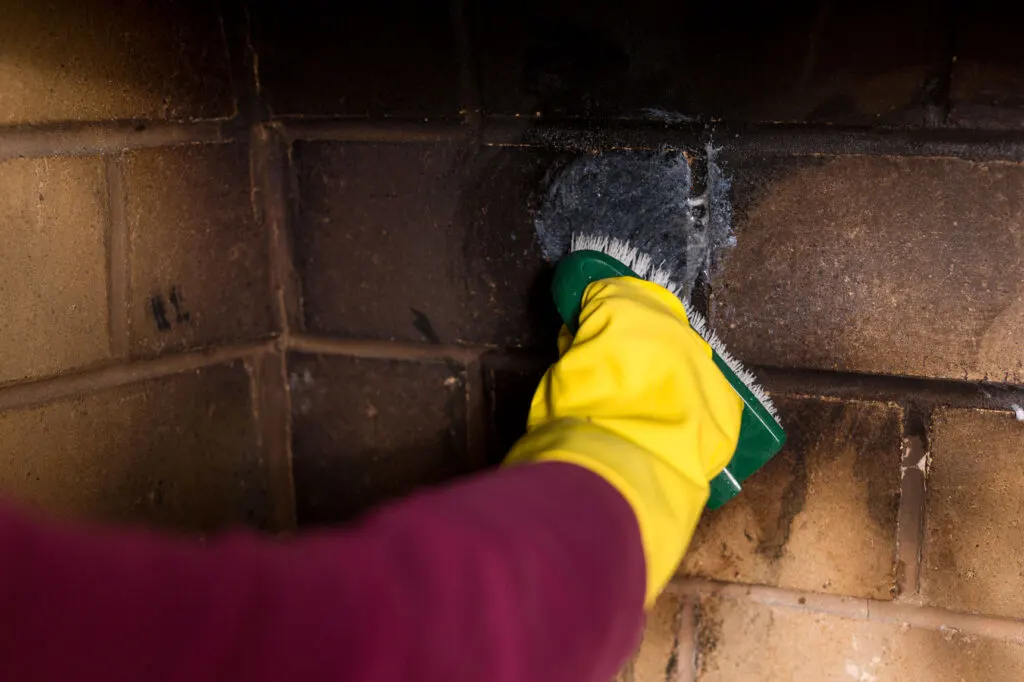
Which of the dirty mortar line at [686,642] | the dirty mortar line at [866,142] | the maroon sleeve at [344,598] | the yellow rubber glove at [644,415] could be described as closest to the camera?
the maroon sleeve at [344,598]

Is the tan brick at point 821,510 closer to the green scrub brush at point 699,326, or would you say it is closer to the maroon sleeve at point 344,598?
the green scrub brush at point 699,326

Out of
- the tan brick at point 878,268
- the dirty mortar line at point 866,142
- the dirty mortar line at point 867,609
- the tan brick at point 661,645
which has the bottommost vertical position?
the tan brick at point 661,645

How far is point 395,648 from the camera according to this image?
520mm

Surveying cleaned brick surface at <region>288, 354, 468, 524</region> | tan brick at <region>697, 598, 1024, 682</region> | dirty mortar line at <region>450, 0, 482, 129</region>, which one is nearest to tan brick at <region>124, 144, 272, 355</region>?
cleaned brick surface at <region>288, 354, 468, 524</region>

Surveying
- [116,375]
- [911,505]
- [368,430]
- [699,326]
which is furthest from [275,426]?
[911,505]

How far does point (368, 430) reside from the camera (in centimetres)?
140

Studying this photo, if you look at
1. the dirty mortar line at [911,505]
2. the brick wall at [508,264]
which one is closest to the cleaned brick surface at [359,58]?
the brick wall at [508,264]

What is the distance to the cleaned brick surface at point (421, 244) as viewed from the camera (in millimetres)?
1251

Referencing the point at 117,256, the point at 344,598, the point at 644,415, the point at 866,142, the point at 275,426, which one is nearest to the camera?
the point at 344,598

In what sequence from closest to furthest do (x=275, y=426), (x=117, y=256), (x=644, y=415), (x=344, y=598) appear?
(x=344, y=598), (x=644, y=415), (x=117, y=256), (x=275, y=426)

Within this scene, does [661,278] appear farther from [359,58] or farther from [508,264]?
[359,58]

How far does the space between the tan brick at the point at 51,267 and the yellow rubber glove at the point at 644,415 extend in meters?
0.58

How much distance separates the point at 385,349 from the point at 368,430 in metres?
0.13

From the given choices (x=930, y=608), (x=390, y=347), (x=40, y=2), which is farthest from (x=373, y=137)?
(x=930, y=608)
